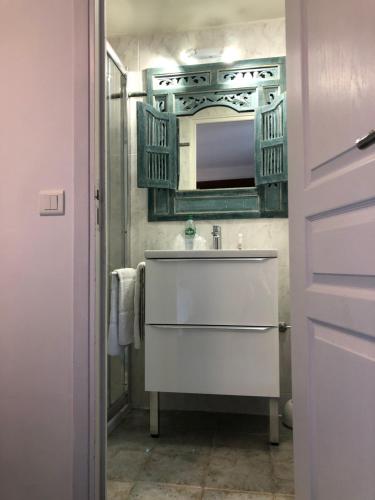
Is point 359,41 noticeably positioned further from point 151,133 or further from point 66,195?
point 151,133

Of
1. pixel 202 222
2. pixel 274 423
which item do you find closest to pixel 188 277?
pixel 202 222

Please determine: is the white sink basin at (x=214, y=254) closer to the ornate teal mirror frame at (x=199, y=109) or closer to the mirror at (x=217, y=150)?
the ornate teal mirror frame at (x=199, y=109)

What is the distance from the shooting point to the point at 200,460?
1.59 meters

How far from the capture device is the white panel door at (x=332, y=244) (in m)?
0.68

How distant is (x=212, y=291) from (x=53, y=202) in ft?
2.81

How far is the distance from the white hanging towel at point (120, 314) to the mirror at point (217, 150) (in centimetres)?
72

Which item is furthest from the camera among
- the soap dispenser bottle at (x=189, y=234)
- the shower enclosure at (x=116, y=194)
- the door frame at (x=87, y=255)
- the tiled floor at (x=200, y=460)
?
the soap dispenser bottle at (x=189, y=234)

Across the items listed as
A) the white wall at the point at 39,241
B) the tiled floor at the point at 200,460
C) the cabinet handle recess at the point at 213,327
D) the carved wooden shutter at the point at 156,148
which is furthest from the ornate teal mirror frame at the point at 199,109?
the tiled floor at the point at 200,460

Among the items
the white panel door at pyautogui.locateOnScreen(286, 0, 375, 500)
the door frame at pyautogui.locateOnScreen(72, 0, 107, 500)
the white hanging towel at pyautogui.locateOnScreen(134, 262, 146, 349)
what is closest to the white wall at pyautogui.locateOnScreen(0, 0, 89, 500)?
the door frame at pyautogui.locateOnScreen(72, 0, 107, 500)

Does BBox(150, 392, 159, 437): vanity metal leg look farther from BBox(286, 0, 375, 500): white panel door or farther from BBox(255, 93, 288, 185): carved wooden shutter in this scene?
BBox(255, 93, 288, 185): carved wooden shutter

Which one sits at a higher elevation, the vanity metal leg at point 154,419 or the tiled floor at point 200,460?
the vanity metal leg at point 154,419

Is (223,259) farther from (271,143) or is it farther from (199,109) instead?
(199,109)

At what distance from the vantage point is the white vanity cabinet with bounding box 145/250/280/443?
1.65 meters

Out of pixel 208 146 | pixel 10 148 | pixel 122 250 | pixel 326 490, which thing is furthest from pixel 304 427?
pixel 208 146
